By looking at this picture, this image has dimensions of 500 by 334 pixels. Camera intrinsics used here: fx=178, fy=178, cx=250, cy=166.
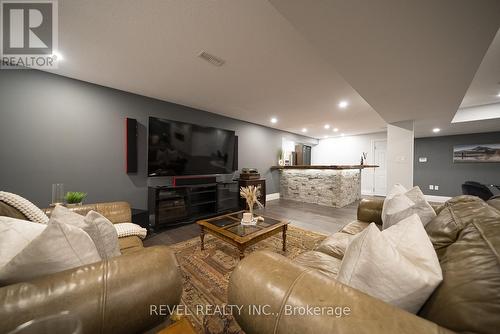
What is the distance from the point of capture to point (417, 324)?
0.49m

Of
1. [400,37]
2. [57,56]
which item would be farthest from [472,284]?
[57,56]

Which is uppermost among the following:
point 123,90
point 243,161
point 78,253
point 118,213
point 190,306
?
point 123,90

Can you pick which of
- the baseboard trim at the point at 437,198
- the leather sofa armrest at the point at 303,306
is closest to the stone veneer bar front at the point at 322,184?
the baseboard trim at the point at 437,198

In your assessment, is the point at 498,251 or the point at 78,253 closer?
the point at 498,251

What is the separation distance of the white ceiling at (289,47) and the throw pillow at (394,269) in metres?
1.28

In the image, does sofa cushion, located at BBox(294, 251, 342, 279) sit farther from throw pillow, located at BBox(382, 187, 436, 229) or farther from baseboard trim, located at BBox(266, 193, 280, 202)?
baseboard trim, located at BBox(266, 193, 280, 202)

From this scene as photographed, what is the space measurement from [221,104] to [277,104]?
3.66 feet

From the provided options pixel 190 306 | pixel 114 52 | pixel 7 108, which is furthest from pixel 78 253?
pixel 7 108

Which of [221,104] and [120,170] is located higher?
[221,104]

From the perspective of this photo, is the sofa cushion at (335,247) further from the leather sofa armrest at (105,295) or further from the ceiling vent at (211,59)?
the ceiling vent at (211,59)

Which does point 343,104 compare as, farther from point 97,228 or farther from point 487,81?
point 97,228

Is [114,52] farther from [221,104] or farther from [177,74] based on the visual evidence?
[221,104]

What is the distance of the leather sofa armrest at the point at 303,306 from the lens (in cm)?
50

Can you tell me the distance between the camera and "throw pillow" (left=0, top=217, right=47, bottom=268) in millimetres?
683
